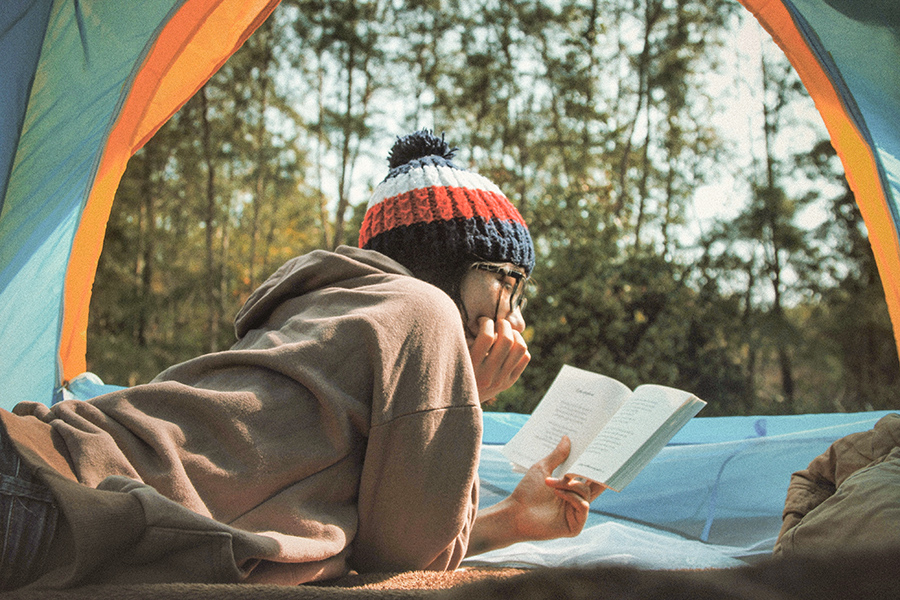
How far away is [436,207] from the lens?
4.15 feet

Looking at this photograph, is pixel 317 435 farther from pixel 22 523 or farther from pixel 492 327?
pixel 492 327

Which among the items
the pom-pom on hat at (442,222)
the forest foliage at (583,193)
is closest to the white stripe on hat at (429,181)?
the pom-pom on hat at (442,222)

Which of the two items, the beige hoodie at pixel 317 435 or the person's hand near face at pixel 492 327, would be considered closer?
the beige hoodie at pixel 317 435

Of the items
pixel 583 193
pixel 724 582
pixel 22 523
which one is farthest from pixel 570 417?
pixel 583 193

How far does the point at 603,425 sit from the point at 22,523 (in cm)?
103

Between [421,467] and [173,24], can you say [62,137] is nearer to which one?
[173,24]

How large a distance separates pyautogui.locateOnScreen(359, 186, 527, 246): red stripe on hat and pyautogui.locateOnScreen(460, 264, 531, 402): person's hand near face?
0.10m

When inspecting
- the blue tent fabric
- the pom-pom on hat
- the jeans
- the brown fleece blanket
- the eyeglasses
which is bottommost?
the blue tent fabric

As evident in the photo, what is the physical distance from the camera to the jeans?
62 cm

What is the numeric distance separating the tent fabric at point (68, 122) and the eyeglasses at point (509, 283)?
4.19 ft

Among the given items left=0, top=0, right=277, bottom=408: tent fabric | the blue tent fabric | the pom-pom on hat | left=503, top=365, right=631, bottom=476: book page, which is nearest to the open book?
left=503, top=365, right=631, bottom=476: book page

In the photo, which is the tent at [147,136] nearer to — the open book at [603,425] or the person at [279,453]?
the open book at [603,425]

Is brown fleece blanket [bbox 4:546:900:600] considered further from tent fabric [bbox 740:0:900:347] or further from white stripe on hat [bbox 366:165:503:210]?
tent fabric [bbox 740:0:900:347]

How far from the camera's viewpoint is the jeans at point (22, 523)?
624 millimetres
